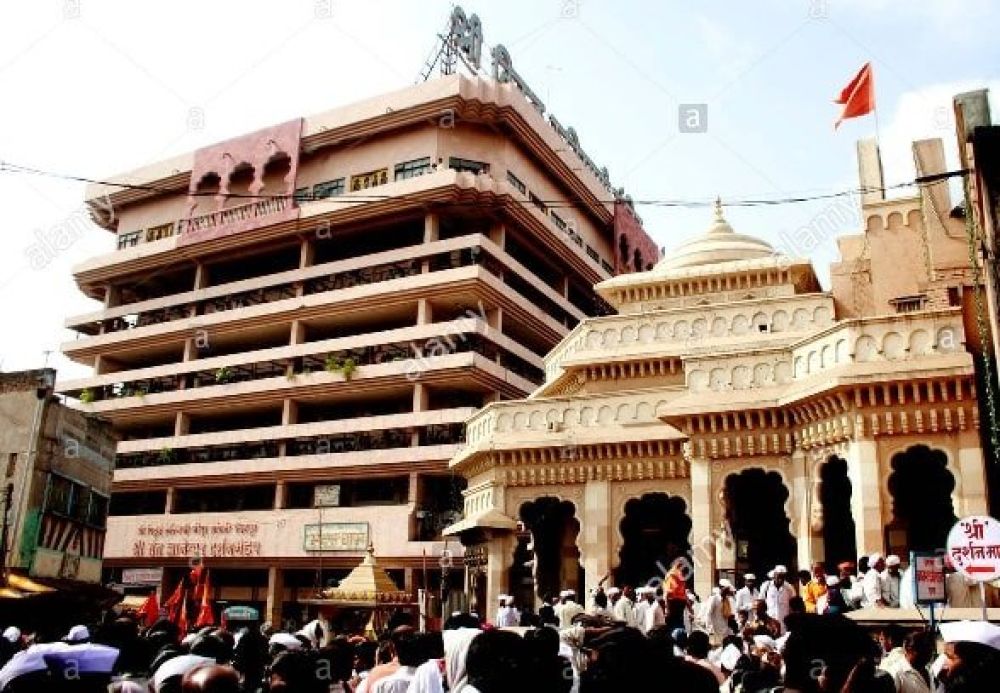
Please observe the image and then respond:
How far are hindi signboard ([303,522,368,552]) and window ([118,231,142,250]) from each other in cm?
2470

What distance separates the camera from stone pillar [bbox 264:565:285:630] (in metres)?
43.7

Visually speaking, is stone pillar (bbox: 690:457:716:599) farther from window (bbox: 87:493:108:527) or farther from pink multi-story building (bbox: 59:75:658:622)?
pink multi-story building (bbox: 59:75:658:622)

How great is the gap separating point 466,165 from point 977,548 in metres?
40.0

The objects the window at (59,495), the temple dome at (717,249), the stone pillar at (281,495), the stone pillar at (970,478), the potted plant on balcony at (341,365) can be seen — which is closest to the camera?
the stone pillar at (970,478)

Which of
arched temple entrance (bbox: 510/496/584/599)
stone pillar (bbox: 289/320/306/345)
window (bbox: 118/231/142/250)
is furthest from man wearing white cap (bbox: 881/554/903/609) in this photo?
window (bbox: 118/231/142/250)

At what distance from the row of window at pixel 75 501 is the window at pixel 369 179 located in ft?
78.8

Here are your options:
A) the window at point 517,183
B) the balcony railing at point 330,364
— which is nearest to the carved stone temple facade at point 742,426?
the balcony railing at point 330,364

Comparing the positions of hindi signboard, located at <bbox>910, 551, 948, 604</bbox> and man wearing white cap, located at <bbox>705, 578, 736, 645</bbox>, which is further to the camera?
man wearing white cap, located at <bbox>705, 578, 736, 645</bbox>

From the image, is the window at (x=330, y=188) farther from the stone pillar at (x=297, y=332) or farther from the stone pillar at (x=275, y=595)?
the stone pillar at (x=275, y=595)

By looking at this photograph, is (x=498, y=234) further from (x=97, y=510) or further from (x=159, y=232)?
(x=97, y=510)

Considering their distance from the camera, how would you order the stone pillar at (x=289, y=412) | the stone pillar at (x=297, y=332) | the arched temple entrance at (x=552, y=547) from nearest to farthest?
the arched temple entrance at (x=552, y=547) < the stone pillar at (x=289, y=412) < the stone pillar at (x=297, y=332)

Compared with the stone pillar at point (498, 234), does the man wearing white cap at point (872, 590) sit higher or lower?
lower

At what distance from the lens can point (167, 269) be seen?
178 feet

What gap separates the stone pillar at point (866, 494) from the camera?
18.5m
